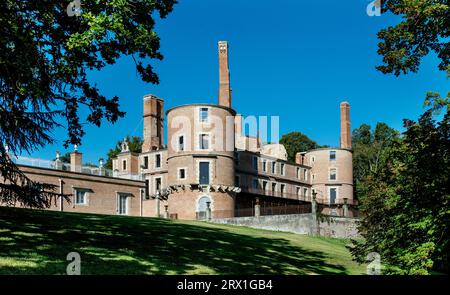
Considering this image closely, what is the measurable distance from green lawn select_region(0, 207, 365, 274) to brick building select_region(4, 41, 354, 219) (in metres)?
19.5

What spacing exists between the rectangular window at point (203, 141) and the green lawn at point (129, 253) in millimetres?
31911

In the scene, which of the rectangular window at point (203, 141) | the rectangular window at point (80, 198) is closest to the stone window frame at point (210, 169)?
the rectangular window at point (203, 141)

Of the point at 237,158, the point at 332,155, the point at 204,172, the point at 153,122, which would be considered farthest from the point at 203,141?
the point at 332,155

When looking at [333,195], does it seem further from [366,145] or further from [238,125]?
[238,125]

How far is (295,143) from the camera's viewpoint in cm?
8831

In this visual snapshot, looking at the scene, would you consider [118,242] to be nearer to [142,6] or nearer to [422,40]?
[142,6]

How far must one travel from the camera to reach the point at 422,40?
12289mm

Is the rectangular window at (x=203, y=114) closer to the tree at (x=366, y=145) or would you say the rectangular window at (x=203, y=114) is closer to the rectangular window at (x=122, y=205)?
the rectangular window at (x=122, y=205)

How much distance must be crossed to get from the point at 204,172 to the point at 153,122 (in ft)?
40.0

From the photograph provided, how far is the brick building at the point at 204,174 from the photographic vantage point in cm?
4797

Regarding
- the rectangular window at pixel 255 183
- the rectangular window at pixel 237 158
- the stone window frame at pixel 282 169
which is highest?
the rectangular window at pixel 237 158

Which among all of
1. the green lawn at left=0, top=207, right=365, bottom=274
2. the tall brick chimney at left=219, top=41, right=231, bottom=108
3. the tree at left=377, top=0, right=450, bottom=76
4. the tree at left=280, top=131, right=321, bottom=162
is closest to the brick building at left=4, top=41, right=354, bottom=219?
the tall brick chimney at left=219, top=41, right=231, bottom=108
